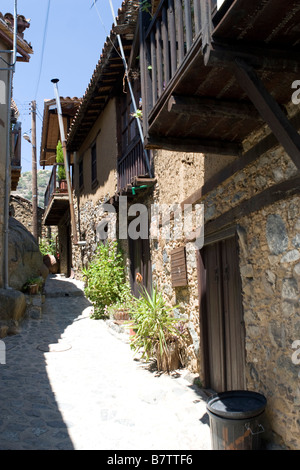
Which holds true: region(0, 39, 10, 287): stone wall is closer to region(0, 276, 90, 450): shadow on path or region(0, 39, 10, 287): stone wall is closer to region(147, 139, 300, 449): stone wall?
region(0, 276, 90, 450): shadow on path

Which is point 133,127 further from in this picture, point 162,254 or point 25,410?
point 25,410

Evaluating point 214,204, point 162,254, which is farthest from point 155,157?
point 214,204

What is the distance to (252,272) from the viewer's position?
3.72m

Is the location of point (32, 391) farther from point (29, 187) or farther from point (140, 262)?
point (29, 187)

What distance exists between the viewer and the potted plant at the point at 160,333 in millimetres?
5445

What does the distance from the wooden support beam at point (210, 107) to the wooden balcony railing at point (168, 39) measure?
0.28 metres

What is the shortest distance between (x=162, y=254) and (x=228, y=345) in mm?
2511

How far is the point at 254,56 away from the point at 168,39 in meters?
1.44

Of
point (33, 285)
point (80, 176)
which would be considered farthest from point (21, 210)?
point (33, 285)

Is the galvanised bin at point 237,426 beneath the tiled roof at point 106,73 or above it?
beneath

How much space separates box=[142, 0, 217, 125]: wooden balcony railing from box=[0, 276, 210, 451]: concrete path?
327cm

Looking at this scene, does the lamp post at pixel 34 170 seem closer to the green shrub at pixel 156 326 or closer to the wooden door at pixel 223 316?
the green shrub at pixel 156 326

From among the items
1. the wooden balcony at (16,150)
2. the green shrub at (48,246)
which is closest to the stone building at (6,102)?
the wooden balcony at (16,150)

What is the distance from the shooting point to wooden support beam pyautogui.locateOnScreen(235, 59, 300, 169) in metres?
2.66
